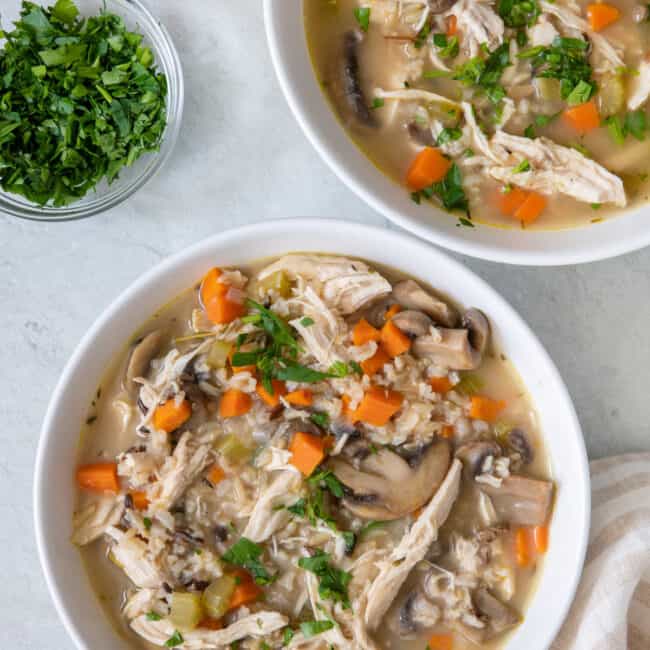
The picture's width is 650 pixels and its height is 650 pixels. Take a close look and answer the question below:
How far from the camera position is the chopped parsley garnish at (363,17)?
10.1 ft

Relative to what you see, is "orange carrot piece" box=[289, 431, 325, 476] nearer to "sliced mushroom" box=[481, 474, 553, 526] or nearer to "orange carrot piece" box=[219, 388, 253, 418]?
"orange carrot piece" box=[219, 388, 253, 418]

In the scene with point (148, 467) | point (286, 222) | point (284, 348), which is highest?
point (286, 222)

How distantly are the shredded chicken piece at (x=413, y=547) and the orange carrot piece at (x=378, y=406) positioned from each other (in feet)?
1.06

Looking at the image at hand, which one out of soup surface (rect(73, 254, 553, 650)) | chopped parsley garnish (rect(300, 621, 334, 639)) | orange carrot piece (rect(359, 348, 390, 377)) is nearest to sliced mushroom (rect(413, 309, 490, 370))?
soup surface (rect(73, 254, 553, 650))

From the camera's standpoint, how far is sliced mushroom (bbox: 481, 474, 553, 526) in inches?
130

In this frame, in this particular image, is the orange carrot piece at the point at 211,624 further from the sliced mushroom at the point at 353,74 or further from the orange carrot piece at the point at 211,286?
the sliced mushroom at the point at 353,74

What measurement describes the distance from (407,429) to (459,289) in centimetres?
56

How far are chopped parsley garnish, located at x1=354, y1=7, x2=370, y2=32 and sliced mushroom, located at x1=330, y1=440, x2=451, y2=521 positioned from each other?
5.07 ft

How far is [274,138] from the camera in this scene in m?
3.64

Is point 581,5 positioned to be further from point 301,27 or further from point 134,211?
point 134,211

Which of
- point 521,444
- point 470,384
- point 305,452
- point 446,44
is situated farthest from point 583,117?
point 305,452

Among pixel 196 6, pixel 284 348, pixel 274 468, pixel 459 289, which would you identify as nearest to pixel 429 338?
pixel 459 289

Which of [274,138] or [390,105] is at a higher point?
[390,105]

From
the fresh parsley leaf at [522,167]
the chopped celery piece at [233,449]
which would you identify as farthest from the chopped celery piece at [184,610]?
the fresh parsley leaf at [522,167]
